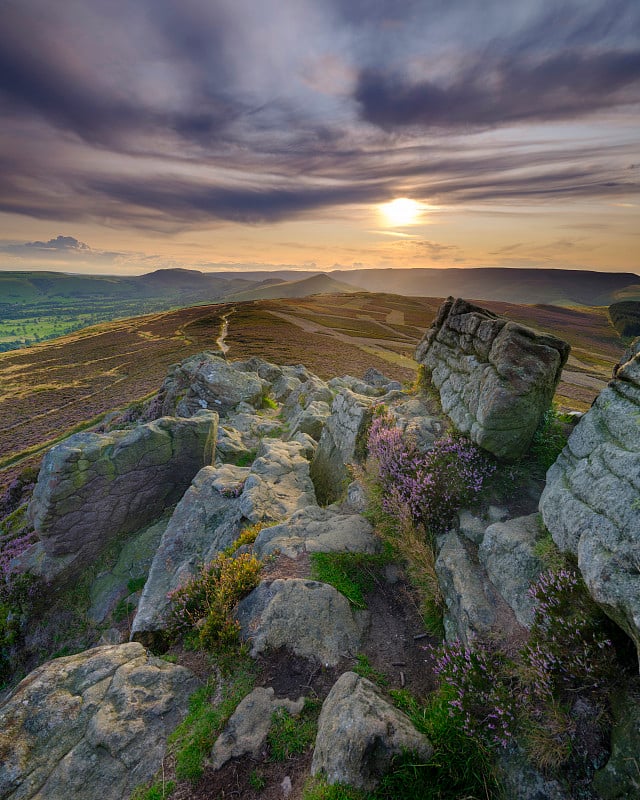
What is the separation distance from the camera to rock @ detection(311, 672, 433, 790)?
16.9 feet

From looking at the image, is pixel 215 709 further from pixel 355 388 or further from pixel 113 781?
pixel 355 388

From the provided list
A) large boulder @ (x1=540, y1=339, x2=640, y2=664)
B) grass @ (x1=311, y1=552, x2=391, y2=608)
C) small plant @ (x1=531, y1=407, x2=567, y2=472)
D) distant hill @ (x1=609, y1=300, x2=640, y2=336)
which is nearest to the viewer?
large boulder @ (x1=540, y1=339, x2=640, y2=664)

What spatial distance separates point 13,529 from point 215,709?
26770 mm

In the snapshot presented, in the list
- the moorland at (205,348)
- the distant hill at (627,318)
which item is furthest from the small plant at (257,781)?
the distant hill at (627,318)

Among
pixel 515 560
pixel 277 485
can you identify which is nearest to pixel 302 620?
pixel 515 560

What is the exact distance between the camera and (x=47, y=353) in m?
117

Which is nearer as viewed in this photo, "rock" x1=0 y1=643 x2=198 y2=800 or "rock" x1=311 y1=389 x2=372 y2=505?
"rock" x1=0 y1=643 x2=198 y2=800

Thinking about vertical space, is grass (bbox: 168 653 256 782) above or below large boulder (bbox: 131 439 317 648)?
above

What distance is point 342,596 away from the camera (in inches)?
334

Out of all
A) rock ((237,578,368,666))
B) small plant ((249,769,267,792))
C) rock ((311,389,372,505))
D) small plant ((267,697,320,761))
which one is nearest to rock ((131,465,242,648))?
rock ((237,578,368,666))

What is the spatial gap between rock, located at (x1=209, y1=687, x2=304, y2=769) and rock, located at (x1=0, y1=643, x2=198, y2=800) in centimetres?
121

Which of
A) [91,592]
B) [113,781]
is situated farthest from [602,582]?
[91,592]

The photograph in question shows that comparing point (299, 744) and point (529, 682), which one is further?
point (299, 744)

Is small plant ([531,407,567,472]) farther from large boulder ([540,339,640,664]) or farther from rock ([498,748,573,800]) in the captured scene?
rock ([498,748,573,800])
